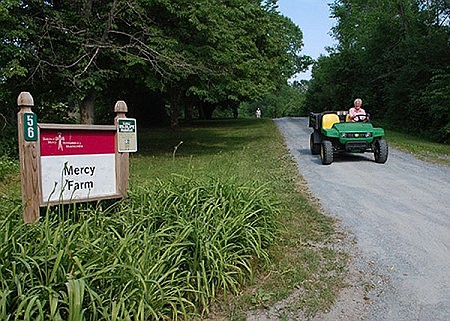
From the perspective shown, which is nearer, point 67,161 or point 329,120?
point 67,161

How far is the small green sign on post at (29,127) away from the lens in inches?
149

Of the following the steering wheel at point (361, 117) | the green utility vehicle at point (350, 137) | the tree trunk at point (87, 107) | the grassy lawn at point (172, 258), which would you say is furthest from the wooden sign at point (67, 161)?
the tree trunk at point (87, 107)

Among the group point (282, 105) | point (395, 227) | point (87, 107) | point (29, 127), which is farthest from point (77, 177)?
point (282, 105)

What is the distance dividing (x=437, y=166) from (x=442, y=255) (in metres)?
6.43

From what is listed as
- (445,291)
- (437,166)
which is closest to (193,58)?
(437,166)

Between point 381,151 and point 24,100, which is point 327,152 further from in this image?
point 24,100

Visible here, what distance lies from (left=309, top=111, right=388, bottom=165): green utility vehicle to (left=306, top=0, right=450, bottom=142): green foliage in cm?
814

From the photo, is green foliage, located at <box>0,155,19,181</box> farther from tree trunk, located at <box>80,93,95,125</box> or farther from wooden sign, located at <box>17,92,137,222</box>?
wooden sign, located at <box>17,92,137,222</box>

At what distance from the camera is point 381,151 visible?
963 cm

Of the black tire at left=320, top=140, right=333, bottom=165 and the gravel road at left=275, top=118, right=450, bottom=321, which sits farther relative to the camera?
the black tire at left=320, top=140, right=333, bottom=165

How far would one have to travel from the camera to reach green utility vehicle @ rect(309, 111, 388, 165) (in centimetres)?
944

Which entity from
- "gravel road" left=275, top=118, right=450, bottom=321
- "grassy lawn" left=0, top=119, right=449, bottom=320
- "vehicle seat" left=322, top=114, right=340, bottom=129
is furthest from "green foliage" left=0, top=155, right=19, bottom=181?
"vehicle seat" left=322, top=114, right=340, bottom=129

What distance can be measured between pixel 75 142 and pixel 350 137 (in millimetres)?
6770

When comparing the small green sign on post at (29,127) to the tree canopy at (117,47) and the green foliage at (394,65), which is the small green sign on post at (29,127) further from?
the green foliage at (394,65)
